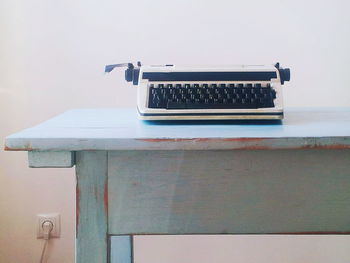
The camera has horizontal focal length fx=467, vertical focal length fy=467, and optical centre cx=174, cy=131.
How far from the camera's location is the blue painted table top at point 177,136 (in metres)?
0.70

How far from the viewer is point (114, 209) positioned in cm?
72

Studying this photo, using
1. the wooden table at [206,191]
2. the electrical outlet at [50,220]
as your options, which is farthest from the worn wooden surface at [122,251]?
the wooden table at [206,191]

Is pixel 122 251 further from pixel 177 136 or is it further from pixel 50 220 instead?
pixel 177 136

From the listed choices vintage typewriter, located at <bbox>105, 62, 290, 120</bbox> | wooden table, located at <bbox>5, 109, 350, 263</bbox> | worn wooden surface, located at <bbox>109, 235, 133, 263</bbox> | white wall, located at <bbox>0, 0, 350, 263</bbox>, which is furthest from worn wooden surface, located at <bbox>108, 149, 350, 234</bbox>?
white wall, located at <bbox>0, 0, 350, 263</bbox>

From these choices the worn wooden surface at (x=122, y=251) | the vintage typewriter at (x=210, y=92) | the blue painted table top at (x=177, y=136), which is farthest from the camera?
the worn wooden surface at (x=122, y=251)

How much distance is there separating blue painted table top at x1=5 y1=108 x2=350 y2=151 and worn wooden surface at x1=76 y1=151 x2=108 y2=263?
0.03 meters

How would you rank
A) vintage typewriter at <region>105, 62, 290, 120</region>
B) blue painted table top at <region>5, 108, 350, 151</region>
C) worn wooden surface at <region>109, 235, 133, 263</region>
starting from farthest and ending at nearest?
worn wooden surface at <region>109, 235, 133, 263</region>
vintage typewriter at <region>105, 62, 290, 120</region>
blue painted table top at <region>5, 108, 350, 151</region>

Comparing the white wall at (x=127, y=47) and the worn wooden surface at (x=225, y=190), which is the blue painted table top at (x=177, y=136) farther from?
the white wall at (x=127, y=47)

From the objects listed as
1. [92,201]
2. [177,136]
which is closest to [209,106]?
[177,136]

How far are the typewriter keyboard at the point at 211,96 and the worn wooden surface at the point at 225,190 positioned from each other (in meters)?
0.21

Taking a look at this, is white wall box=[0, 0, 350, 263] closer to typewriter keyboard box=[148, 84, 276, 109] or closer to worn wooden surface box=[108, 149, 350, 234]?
typewriter keyboard box=[148, 84, 276, 109]

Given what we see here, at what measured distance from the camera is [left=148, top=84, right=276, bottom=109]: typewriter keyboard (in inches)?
36.2

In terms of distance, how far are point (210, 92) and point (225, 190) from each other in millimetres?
284

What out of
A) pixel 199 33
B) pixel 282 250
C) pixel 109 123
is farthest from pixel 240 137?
pixel 282 250
